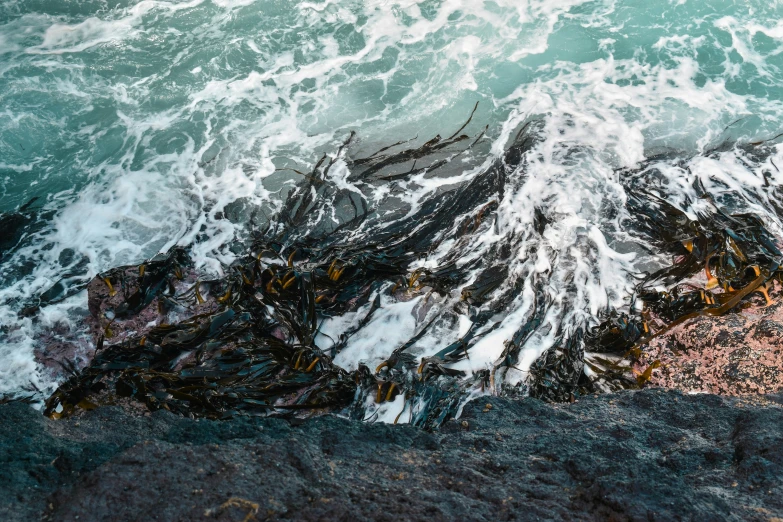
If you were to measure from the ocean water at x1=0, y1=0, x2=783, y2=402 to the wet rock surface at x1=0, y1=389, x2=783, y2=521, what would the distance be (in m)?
1.00

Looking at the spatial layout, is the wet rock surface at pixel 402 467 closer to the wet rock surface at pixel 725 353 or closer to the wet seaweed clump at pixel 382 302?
the wet rock surface at pixel 725 353

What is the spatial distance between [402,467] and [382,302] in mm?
1982

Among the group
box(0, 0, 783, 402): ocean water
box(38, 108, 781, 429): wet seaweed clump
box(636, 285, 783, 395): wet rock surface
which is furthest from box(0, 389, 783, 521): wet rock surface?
box(0, 0, 783, 402): ocean water

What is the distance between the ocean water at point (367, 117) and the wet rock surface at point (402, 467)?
3.28 ft

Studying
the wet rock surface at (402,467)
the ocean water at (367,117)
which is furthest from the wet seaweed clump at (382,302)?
the wet rock surface at (402,467)

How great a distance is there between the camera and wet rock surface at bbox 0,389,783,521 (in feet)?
6.02

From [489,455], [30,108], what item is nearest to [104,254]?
[30,108]

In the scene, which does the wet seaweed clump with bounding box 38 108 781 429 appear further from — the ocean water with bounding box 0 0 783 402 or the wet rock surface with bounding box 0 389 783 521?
the wet rock surface with bounding box 0 389 783 521

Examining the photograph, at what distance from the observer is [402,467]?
2189 millimetres

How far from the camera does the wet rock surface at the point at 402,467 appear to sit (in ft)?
6.02

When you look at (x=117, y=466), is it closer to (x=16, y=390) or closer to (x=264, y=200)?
(x=16, y=390)

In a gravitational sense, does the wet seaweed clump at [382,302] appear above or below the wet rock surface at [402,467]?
below

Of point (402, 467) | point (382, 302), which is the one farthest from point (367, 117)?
point (402, 467)

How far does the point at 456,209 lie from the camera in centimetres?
493
